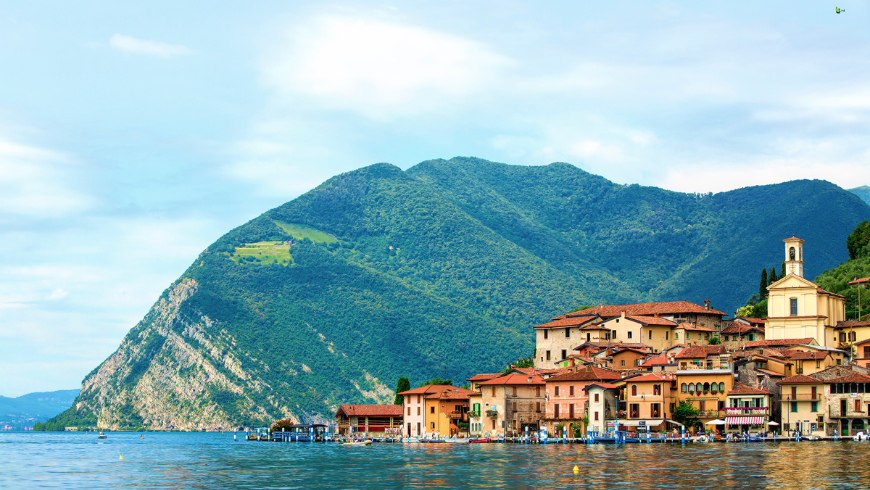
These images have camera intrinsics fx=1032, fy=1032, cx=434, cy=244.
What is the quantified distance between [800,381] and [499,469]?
51954 mm

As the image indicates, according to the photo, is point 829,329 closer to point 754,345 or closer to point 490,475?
point 754,345

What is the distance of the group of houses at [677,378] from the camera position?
110250mm

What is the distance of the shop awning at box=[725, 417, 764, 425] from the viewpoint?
10900 centimetres

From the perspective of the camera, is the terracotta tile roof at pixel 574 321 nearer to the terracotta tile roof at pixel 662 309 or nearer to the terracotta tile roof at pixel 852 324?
the terracotta tile roof at pixel 662 309

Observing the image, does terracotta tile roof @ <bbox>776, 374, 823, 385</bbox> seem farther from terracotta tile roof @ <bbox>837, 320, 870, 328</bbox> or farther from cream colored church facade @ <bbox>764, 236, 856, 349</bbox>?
terracotta tile roof @ <bbox>837, 320, 870, 328</bbox>

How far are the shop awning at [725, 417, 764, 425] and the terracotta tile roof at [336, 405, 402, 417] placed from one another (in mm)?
56941

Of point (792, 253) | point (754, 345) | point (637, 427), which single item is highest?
point (792, 253)

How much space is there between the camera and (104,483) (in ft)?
217

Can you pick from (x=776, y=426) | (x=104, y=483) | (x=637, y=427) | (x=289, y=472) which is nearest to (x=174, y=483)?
(x=104, y=483)

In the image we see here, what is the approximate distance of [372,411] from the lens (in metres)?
154

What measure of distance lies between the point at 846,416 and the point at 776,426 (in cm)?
727

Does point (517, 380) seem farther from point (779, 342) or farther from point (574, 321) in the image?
point (779, 342)

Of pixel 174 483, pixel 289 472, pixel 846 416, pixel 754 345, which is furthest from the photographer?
pixel 754 345

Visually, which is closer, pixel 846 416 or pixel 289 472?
pixel 289 472
